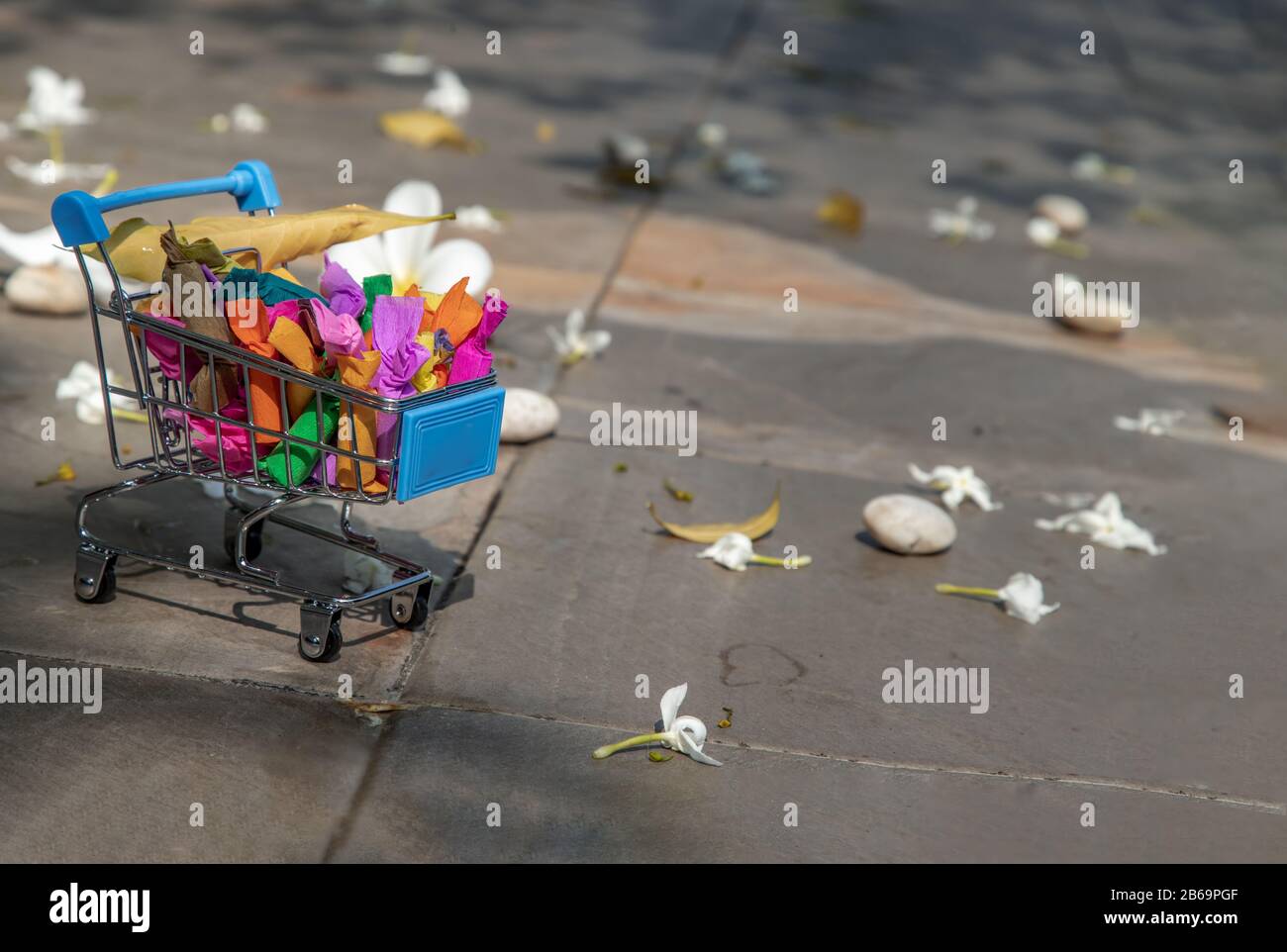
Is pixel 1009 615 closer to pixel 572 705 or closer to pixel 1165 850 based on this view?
pixel 1165 850

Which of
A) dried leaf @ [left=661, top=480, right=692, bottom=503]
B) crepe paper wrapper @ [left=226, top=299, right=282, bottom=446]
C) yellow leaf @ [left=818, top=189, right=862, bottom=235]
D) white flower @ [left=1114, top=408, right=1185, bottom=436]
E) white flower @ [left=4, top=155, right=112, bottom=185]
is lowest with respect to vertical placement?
white flower @ [left=1114, top=408, right=1185, bottom=436]

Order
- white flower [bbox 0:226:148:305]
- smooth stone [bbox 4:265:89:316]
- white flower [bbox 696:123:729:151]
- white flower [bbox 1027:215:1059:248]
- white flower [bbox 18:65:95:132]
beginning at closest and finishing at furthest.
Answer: white flower [bbox 0:226:148:305], smooth stone [bbox 4:265:89:316], white flower [bbox 18:65:95:132], white flower [bbox 1027:215:1059:248], white flower [bbox 696:123:729:151]

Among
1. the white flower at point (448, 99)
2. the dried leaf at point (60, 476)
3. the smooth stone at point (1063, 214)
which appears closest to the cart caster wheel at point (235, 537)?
the dried leaf at point (60, 476)

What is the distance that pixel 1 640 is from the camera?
10.9 feet

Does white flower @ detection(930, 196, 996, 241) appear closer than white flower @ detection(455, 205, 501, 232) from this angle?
No

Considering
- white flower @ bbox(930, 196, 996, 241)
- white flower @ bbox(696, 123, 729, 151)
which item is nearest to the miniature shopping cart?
white flower @ bbox(930, 196, 996, 241)

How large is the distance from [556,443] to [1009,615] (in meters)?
1.68

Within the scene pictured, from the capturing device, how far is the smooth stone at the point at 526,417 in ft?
15.5

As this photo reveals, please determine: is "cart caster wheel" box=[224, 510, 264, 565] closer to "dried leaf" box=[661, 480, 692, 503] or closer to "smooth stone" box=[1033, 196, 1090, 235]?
"dried leaf" box=[661, 480, 692, 503]

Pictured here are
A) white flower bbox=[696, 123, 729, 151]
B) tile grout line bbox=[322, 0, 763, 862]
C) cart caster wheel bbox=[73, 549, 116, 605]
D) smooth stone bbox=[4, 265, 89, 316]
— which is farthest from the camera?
white flower bbox=[696, 123, 729, 151]

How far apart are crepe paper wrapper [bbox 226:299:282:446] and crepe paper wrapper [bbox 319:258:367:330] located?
0.54 feet

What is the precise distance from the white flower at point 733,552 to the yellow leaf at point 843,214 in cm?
381

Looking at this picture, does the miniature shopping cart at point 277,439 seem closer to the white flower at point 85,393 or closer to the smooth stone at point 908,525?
the white flower at point 85,393

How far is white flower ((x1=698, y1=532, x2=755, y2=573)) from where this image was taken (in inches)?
163
